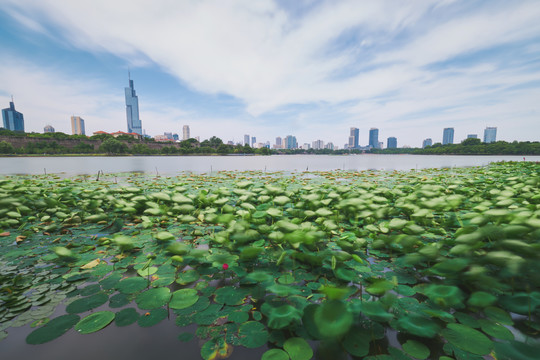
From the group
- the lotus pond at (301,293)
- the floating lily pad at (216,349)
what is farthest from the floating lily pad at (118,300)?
the floating lily pad at (216,349)

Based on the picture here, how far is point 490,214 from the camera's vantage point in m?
2.34

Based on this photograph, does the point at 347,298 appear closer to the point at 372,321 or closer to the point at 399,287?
the point at 372,321

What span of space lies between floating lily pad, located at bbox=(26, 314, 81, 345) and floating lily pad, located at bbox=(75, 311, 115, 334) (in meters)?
0.06

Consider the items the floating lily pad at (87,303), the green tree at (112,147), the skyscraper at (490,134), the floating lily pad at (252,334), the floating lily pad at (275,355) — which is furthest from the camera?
the skyscraper at (490,134)

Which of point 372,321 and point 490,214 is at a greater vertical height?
point 490,214

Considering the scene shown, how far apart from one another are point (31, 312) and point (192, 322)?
4.21ft

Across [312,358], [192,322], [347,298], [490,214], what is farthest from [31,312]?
[490,214]

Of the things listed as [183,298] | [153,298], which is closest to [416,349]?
[183,298]

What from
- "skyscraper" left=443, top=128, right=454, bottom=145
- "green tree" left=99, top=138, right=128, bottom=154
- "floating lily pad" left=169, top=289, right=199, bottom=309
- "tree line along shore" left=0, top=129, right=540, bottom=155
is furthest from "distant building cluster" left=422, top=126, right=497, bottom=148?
"floating lily pad" left=169, top=289, right=199, bottom=309

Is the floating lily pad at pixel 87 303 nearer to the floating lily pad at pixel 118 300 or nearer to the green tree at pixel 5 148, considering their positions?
the floating lily pad at pixel 118 300

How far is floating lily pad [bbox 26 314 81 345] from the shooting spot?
1460 millimetres

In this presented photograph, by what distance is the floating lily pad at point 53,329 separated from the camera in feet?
4.79

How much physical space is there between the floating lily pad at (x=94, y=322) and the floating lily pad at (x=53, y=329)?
0.21 ft

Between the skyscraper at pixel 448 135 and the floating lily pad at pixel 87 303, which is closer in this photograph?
the floating lily pad at pixel 87 303
